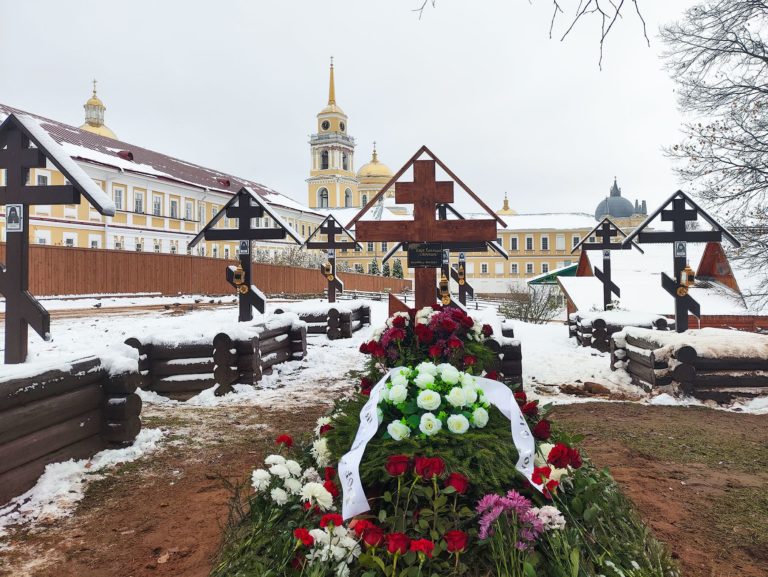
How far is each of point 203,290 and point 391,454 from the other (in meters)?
27.4

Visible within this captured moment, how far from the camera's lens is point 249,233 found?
34.4ft

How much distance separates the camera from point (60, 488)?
4.17m

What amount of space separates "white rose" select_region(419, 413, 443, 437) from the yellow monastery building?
277 inches

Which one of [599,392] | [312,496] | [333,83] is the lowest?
[599,392]

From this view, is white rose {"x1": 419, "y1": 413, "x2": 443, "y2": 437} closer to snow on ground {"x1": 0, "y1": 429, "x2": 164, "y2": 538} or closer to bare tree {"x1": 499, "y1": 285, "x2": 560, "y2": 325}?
snow on ground {"x1": 0, "y1": 429, "x2": 164, "y2": 538}

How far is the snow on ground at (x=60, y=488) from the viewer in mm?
3742

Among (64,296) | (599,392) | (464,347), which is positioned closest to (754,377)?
(599,392)

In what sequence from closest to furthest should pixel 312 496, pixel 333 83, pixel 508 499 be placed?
pixel 508 499, pixel 312 496, pixel 333 83

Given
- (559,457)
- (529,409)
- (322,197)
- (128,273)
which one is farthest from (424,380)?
(322,197)

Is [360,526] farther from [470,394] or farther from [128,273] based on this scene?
[128,273]

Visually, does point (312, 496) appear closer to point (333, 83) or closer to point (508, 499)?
point (508, 499)

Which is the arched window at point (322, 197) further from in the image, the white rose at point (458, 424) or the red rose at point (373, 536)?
the red rose at point (373, 536)

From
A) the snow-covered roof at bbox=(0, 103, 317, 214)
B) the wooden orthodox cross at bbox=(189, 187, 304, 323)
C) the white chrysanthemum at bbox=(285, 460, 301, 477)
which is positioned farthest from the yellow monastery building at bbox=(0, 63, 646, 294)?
the white chrysanthemum at bbox=(285, 460, 301, 477)

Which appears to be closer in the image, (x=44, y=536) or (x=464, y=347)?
(x=44, y=536)
